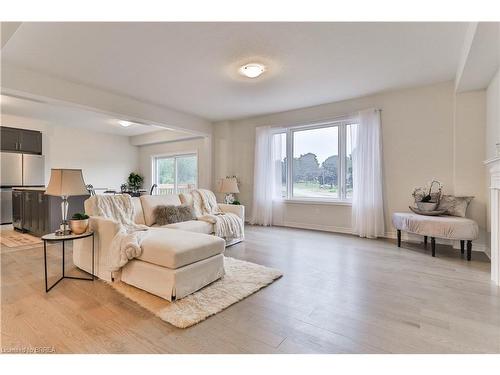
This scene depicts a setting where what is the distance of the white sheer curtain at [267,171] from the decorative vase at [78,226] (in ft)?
12.8

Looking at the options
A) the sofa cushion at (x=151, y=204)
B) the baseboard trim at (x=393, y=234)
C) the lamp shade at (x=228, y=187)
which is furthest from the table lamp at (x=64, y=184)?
the baseboard trim at (x=393, y=234)

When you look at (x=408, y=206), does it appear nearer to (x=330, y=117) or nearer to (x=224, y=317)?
(x=330, y=117)

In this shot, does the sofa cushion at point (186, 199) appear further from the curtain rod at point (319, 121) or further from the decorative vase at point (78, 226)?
the curtain rod at point (319, 121)

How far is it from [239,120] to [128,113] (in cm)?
272

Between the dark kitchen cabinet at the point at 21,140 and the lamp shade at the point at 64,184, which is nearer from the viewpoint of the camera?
the lamp shade at the point at 64,184

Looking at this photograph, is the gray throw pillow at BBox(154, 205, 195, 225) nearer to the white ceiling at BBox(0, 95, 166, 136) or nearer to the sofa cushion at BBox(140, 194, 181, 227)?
the sofa cushion at BBox(140, 194, 181, 227)

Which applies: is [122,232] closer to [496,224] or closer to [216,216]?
[216,216]

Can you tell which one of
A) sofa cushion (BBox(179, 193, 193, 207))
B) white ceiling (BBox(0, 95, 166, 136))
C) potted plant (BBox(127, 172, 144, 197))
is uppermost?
white ceiling (BBox(0, 95, 166, 136))

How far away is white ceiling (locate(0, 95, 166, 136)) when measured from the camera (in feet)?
16.2

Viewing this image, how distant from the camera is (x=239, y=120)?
6.45 meters

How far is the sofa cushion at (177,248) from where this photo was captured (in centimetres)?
214

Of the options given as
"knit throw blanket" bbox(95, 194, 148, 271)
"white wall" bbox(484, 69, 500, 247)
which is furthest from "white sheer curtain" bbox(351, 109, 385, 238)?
"knit throw blanket" bbox(95, 194, 148, 271)
